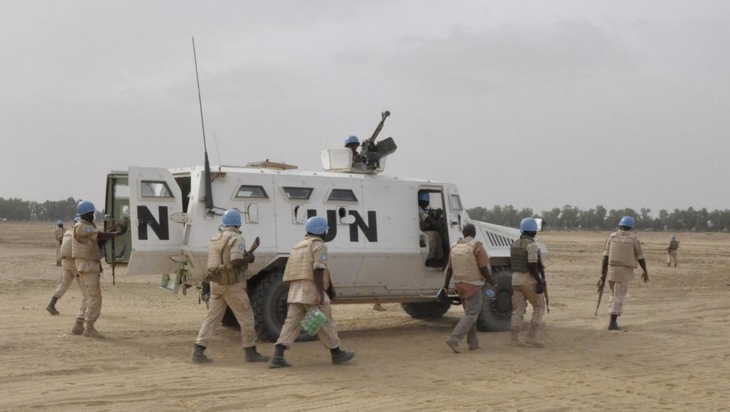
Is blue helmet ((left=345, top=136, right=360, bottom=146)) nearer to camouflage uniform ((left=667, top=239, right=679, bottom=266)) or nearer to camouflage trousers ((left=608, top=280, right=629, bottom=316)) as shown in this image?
camouflage trousers ((left=608, top=280, right=629, bottom=316))

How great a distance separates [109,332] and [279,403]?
481 centimetres

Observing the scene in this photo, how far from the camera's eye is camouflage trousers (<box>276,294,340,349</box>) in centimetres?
921

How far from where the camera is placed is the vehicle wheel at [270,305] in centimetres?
1077

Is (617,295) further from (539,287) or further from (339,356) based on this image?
(339,356)

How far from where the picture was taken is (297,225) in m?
11.2

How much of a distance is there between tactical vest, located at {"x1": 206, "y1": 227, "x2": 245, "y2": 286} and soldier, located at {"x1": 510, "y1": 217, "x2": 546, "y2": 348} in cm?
364

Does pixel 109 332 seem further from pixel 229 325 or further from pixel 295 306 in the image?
pixel 295 306

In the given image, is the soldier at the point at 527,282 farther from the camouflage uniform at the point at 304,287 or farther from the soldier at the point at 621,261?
Answer: the camouflage uniform at the point at 304,287

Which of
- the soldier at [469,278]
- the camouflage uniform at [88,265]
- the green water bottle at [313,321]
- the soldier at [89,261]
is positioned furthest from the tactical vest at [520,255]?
the camouflage uniform at [88,265]

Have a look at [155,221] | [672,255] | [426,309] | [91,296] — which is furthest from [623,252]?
[672,255]

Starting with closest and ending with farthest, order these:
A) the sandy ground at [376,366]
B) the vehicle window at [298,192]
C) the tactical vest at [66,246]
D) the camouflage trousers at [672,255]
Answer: the sandy ground at [376,366] < the vehicle window at [298,192] < the tactical vest at [66,246] < the camouflage trousers at [672,255]

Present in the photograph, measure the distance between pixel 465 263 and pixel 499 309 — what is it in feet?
7.50

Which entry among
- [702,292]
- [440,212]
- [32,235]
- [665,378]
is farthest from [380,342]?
[32,235]

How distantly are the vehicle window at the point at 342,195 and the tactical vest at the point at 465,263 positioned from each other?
176 cm
